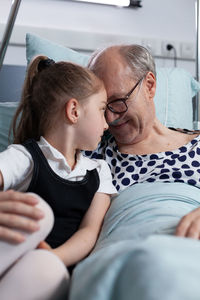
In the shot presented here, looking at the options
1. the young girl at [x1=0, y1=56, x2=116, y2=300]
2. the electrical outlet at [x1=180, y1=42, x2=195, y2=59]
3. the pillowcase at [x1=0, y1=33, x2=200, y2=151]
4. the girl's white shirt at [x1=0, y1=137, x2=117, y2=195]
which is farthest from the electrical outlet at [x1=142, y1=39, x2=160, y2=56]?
the girl's white shirt at [x1=0, y1=137, x2=117, y2=195]

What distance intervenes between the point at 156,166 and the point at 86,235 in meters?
0.38

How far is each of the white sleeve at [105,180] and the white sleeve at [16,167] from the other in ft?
0.73

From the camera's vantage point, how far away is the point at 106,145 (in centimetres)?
145

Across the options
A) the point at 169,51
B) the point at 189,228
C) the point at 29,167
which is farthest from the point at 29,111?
the point at 169,51

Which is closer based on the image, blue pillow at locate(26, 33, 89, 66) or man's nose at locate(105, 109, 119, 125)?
man's nose at locate(105, 109, 119, 125)

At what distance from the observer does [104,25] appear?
2570mm

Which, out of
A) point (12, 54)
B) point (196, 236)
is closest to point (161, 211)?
point (196, 236)

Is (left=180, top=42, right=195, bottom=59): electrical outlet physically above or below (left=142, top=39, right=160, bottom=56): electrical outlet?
below

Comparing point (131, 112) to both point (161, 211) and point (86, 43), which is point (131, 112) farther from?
point (86, 43)

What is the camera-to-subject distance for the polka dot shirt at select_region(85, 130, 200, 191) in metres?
1.25

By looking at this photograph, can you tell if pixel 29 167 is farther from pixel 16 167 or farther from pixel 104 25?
pixel 104 25

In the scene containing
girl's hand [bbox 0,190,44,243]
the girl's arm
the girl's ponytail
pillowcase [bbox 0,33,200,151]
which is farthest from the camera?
pillowcase [bbox 0,33,200,151]

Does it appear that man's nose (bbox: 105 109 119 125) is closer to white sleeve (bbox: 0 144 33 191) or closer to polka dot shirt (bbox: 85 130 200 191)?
polka dot shirt (bbox: 85 130 200 191)

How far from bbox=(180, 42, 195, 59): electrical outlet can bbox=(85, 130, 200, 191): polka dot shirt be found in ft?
4.77
